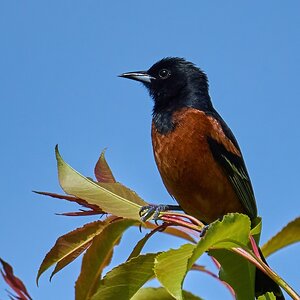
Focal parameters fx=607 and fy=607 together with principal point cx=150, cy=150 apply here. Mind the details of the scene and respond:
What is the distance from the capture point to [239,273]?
5.87 feet

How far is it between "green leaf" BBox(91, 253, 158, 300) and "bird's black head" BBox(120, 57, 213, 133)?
2.33m

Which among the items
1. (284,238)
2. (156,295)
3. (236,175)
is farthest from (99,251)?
(236,175)

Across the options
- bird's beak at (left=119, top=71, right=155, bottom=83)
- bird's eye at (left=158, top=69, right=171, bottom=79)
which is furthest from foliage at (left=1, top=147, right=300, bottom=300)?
bird's eye at (left=158, top=69, right=171, bottom=79)

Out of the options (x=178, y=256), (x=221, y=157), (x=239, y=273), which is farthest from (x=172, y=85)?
(x=178, y=256)

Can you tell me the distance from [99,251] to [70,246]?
85mm

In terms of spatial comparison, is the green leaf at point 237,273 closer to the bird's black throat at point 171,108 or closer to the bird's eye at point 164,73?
the bird's black throat at point 171,108

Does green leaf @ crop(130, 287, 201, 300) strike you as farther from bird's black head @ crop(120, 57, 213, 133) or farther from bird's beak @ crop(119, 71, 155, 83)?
bird's beak @ crop(119, 71, 155, 83)

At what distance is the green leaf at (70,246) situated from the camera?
1.70 metres

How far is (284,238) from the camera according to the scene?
1.73m

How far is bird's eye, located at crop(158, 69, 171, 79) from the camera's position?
4539 millimetres

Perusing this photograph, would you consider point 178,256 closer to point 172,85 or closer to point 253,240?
point 253,240

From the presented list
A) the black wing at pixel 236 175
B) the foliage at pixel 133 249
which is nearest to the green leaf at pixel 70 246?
the foliage at pixel 133 249

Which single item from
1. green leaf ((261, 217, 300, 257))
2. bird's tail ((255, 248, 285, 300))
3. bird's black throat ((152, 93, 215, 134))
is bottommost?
green leaf ((261, 217, 300, 257))

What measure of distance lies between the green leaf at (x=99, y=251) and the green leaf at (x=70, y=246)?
1.4 inches
